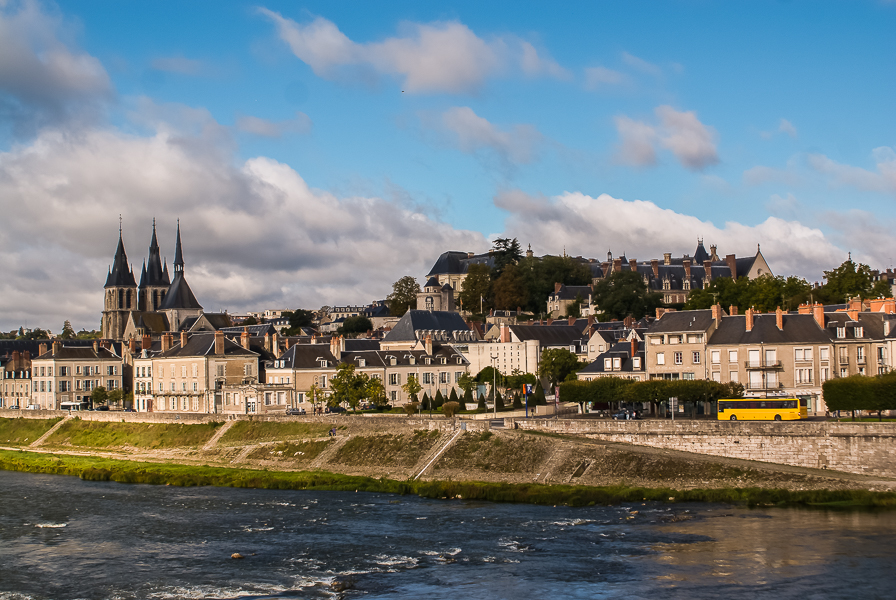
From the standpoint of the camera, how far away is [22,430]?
88688 millimetres

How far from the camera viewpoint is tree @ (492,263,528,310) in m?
142

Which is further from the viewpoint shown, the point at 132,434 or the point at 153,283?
the point at 153,283

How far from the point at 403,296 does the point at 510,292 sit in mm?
26095

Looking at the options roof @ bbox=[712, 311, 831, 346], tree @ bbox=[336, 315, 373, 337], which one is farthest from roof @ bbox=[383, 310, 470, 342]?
tree @ bbox=[336, 315, 373, 337]

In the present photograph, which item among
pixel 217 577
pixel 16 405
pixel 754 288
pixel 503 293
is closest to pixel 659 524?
pixel 217 577

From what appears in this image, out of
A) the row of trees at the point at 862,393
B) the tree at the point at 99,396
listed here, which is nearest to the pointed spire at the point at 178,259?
the tree at the point at 99,396

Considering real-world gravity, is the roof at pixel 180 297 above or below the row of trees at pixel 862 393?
above

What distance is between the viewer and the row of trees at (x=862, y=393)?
171 ft

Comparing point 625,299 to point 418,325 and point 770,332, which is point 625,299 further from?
point 770,332

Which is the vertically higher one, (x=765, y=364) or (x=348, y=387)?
(x=765, y=364)

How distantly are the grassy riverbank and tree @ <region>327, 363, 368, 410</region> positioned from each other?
1500 cm

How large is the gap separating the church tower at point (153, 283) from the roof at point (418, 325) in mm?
83581

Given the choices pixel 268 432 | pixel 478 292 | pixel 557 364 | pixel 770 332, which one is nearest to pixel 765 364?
pixel 770 332

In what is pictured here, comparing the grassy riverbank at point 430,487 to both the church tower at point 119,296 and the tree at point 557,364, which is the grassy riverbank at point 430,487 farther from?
the church tower at point 119,296
